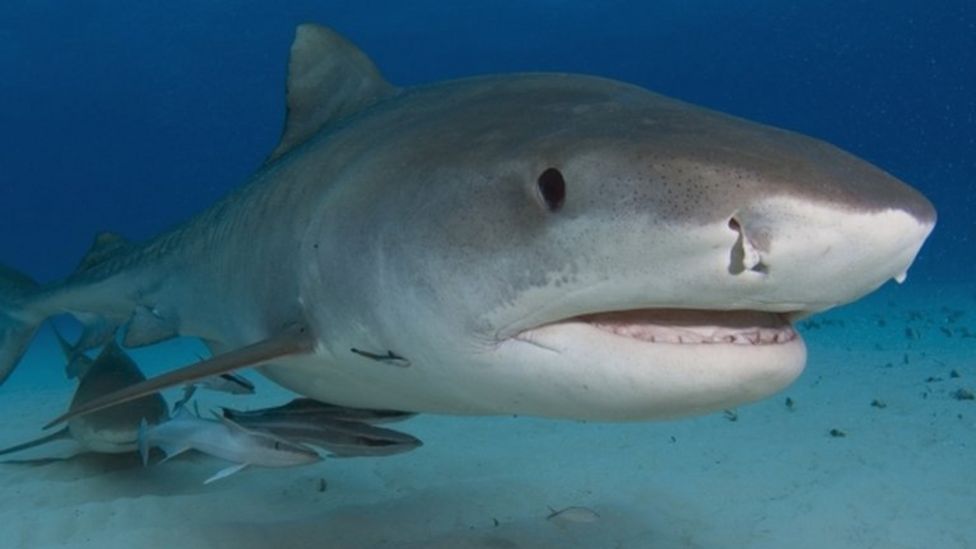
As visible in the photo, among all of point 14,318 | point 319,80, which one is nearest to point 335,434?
point 319,80

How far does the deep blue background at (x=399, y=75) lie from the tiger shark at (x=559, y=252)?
28938 mm

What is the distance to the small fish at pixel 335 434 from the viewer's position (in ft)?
11.5

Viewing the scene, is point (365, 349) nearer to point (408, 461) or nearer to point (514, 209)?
point (514, 209)

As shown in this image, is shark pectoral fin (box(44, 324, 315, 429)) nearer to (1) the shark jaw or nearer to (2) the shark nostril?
(1) the shark jaw

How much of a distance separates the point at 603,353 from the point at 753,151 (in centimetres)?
61

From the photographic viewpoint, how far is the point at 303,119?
471 centimetres

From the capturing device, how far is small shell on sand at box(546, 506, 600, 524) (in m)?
4.36

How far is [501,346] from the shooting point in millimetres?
2277

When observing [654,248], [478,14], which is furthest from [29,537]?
[478,14]

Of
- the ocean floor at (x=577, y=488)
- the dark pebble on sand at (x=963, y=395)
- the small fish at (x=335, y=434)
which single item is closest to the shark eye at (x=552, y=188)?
the small fish at (x=335, y=434)

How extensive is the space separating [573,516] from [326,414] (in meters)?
1.51

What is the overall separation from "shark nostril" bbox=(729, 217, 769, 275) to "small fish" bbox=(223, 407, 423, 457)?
2055 mm

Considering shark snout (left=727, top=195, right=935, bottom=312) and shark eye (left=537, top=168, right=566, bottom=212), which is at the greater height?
shark eye (left=537, top=168, right=566, bottom=212)

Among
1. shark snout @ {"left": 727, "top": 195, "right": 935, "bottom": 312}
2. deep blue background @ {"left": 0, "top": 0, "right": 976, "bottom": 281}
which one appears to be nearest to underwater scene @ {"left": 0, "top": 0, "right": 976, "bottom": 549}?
shark snout @ {"left": 727, "top": 195, "right": 935, "bottom": 312}
